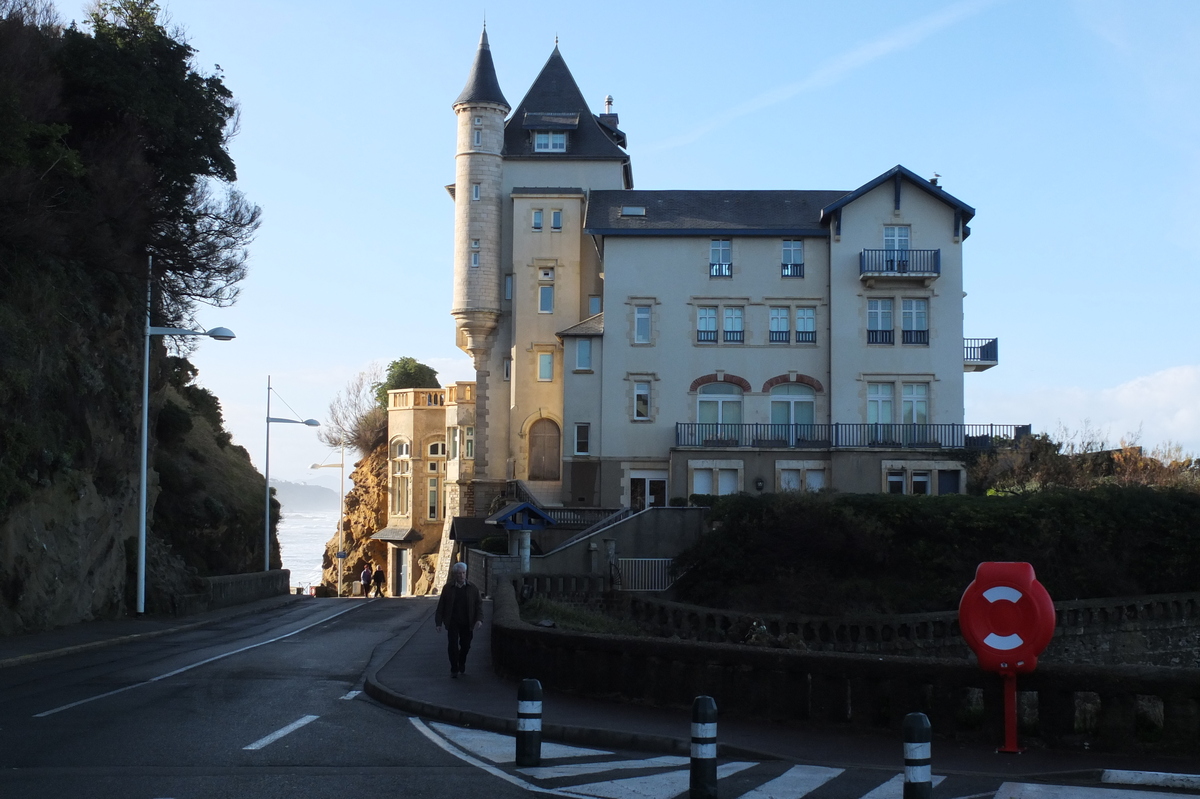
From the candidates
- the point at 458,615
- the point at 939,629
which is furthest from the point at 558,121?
the point at 458,615

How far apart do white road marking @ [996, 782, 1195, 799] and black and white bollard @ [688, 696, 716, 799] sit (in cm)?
220

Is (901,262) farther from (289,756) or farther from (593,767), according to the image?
(289,756)

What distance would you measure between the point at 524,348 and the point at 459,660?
1574 inches

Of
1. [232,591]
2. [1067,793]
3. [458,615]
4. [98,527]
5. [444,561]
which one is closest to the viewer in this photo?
[1067,793]

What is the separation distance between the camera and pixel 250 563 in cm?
5184

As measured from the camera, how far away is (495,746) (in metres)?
11.9

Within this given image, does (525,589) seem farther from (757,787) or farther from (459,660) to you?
(757,787)

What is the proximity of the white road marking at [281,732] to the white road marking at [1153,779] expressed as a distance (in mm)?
7491

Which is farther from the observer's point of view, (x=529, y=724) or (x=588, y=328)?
(x=588, y=328)

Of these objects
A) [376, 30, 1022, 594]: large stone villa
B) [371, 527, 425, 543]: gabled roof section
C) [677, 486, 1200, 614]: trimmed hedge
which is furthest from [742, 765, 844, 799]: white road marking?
[371, 527, 425, 543]: gabled roof section

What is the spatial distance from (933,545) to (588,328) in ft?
60.3

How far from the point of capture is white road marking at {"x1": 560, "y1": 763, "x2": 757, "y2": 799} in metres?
9.63

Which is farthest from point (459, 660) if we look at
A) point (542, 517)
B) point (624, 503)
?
point (624, 503)

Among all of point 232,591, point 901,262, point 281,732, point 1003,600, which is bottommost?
point 232,591
